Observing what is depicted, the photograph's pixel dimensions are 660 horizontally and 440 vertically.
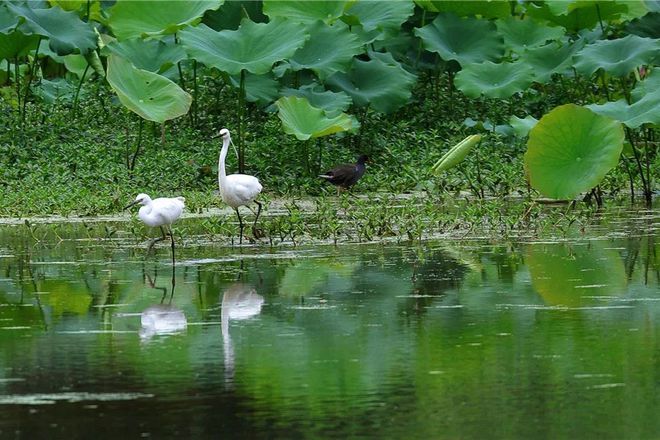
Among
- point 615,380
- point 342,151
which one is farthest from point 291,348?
point 342,151

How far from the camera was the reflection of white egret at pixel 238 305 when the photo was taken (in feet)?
19.9

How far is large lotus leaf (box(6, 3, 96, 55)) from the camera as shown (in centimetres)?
1228

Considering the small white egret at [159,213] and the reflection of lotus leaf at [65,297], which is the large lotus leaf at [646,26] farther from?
the reflection of lotus leaf at [65,297]

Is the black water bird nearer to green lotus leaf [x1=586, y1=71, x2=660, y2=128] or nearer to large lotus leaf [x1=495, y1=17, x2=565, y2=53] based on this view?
green lotus leaf [x1=586, y1=71, x2=660, y2=128]

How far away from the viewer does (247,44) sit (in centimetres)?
1188

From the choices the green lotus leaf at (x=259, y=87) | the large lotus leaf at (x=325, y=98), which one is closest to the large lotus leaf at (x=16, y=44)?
the green lotus leaf at (x=259, y=87)

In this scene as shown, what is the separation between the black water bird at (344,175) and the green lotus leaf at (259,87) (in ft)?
3.97

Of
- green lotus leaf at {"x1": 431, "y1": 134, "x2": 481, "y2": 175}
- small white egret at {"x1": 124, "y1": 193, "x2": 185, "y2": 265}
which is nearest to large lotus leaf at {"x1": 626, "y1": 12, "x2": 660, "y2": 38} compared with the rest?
green lotus leaf at {"x1": 431, "y1": 134, "x2": 481, "y2": 175}

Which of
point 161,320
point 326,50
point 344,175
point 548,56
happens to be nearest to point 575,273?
point 161,320

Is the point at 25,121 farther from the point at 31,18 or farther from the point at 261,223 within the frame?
the point at 261,223

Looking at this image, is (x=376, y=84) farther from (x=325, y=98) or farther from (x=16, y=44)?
(x=16, y=44)

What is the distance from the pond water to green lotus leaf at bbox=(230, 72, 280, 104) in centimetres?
399

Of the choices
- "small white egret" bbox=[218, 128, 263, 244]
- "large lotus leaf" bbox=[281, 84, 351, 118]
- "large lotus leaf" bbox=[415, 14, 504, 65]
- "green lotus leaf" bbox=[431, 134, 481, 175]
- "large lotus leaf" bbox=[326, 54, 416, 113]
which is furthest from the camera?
"large lotus leaf" bbox=[415, 14, 504, 65]

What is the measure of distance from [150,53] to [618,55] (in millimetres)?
3968
